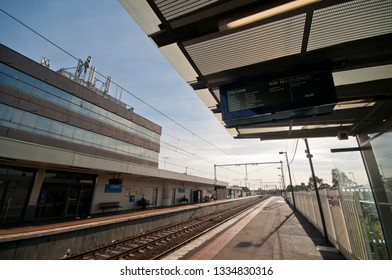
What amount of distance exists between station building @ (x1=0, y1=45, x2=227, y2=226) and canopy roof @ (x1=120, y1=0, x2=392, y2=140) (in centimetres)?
1029

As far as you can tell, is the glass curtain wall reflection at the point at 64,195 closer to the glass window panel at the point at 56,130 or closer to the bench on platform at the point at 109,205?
the bench on platform at the point at 109,205

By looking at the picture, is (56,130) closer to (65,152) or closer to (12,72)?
(12,72)

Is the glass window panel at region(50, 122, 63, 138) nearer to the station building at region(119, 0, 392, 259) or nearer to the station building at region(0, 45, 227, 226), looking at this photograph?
the station building at region(0, 45, 227, 226)

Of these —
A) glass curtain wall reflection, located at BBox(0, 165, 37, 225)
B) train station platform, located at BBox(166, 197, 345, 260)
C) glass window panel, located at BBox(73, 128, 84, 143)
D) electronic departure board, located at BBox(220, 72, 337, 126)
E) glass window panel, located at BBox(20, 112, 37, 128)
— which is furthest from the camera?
glass window panel, located at BBox(73, 128, 84, 143)

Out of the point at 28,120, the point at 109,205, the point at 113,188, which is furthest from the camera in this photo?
the point at 28,120

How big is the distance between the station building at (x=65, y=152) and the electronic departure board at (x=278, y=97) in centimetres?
1069

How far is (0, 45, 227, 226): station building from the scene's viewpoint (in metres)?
11.0

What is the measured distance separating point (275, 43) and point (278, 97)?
92cm

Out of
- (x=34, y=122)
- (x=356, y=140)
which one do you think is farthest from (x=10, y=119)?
(x=356, y=140)

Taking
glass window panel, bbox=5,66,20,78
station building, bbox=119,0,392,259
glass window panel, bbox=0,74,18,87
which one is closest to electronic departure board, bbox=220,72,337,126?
station building, bbox=119,0,392,259

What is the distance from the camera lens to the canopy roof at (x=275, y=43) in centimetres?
225

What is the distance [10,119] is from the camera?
1614 cm

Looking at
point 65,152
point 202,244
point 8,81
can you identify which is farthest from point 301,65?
point 8,81

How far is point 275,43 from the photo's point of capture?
9.07ft
